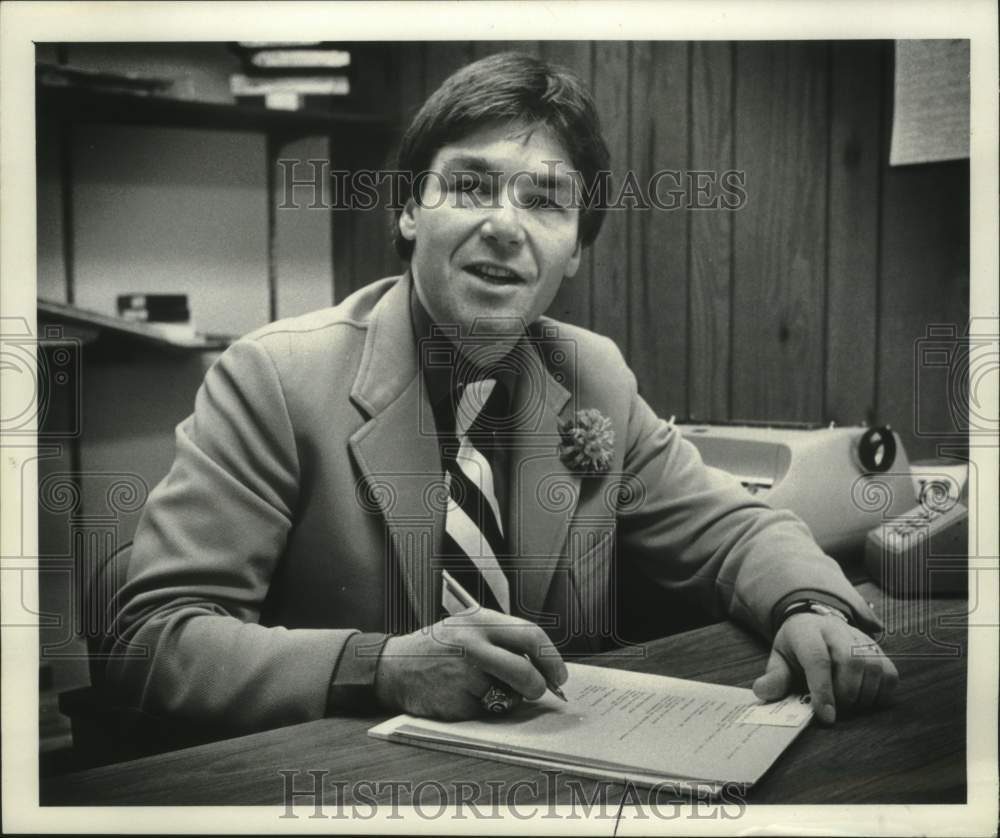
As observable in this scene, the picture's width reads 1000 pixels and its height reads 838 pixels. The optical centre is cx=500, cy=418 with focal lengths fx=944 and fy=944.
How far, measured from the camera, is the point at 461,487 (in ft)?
4.07

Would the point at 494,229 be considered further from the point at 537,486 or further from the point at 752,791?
the point at 752,791

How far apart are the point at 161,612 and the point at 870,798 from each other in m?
0.88

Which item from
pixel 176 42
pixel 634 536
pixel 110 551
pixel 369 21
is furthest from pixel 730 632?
pixel 176 42

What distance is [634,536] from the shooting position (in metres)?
1.28

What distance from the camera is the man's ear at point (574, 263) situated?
127cm

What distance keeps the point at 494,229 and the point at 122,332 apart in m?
0.51

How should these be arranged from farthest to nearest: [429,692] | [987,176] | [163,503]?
[987,176]
[163,503]
[429,692]

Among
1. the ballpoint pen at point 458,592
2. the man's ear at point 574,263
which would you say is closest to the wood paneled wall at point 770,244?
the man's ear at point 574,263

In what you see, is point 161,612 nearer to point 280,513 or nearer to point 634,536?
point 280,513

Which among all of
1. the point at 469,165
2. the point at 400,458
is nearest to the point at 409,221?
the point at 469,165

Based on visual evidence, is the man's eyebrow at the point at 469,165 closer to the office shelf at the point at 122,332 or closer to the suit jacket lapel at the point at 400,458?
the suit jacket lapel at the point at 400,458

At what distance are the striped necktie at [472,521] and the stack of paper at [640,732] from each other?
17 centimetres

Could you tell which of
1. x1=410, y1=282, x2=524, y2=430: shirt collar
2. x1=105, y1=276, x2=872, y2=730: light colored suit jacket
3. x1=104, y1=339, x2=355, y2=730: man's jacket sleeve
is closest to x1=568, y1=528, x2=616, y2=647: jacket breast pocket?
x1=105, y1=276, x2=872, y2=730: light colored suit jacket

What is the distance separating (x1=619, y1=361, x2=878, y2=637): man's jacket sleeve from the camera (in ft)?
4.12
